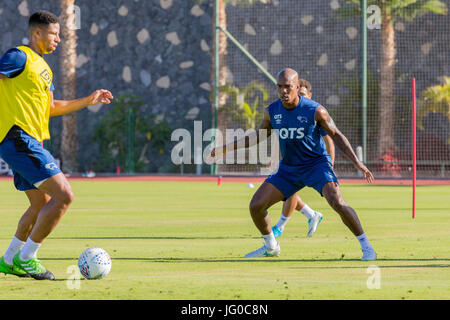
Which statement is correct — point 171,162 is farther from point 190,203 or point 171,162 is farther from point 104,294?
point 104,294

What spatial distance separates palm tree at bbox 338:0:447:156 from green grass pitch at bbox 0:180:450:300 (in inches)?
551

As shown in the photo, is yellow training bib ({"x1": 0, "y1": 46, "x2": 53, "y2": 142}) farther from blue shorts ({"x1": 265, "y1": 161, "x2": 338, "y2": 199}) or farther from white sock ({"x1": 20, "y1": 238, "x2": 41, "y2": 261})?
blue shorts ({"x1": 265, "y1": 161, "x2": 338, "y2": 199})

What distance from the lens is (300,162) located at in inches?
416

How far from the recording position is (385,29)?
119 ft

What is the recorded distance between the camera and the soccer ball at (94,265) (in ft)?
28.4

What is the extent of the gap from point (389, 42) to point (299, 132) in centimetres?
2702

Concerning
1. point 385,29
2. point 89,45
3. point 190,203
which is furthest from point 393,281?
point 89,45

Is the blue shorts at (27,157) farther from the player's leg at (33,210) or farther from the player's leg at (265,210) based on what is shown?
the player's leg at (265,210)

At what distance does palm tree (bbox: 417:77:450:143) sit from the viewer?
1369 inches

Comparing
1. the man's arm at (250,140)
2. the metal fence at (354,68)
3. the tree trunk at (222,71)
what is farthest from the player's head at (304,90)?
the tree trunk at (222,71)

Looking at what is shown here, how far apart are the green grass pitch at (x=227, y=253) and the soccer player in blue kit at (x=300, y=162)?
0.44 m

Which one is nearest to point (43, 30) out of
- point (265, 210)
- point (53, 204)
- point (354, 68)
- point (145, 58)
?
point (53, 204)

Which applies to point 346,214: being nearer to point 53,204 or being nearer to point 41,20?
point 53,204

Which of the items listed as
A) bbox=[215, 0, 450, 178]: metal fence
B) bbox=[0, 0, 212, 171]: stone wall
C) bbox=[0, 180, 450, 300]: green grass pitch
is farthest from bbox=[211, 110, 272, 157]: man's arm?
bbox=[0, 0, 212, 171]: stone wall
